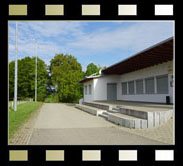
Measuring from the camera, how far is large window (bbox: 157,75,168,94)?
1476 centimetres

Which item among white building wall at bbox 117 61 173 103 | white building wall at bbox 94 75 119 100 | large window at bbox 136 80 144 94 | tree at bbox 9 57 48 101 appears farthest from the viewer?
tree at bbox 9 57 48 101

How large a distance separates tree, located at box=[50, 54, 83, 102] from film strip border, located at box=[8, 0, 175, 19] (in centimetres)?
3249

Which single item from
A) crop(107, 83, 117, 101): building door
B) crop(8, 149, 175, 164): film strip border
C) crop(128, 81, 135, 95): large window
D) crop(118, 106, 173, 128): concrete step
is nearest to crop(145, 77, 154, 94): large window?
crop(128, 81, 135, 95): large window

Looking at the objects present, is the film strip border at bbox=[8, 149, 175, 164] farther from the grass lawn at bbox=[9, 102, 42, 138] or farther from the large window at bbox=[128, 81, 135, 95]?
the large window at bbox=[128, 81, 135, 95]

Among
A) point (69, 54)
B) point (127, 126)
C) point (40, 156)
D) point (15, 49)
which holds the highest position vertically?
point (69, 54)

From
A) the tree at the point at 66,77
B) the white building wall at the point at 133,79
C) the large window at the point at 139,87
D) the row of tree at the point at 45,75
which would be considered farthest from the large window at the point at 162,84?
the row of tree at the point at 45,75

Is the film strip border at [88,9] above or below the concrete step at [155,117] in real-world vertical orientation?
above

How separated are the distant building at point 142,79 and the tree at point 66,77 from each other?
981 cm

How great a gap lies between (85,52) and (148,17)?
68.8 ft

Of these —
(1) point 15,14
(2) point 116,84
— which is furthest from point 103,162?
(2) point 116,84

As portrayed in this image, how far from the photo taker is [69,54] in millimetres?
45281

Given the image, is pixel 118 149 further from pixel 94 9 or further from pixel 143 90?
pixel 143 90

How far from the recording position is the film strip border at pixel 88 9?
10.3 ft

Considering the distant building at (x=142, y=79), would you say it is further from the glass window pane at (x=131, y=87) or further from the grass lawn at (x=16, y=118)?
the grass lawn at (x=16, y=118)
